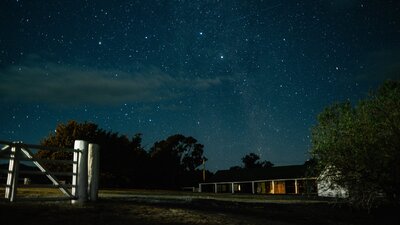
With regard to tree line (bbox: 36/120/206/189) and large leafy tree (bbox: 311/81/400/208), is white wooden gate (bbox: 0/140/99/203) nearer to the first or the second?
large leafy tree (bbox: 311/81/400/208)

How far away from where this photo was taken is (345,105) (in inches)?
851

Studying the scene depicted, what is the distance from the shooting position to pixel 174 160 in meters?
67.1

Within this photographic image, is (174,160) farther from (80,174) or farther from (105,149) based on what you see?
(80,174)

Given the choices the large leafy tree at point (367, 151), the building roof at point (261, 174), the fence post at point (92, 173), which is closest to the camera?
the fence post at point (92, 173)

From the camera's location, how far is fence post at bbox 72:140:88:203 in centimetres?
1099

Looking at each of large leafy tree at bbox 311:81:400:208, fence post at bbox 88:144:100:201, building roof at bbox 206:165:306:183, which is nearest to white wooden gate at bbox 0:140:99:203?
fence post at bbox 88:144:100:201

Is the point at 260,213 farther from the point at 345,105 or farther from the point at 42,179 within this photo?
the point at 42,179

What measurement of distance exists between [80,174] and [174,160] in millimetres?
56324

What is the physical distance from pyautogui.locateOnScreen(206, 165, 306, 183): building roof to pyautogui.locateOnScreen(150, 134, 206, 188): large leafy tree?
8.33m

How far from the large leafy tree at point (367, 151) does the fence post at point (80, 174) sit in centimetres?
1333

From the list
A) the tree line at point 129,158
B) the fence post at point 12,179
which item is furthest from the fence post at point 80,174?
the tree line at point 129,158

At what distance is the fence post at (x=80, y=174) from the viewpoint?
11.0m

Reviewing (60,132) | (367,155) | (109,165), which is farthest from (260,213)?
(60,132)

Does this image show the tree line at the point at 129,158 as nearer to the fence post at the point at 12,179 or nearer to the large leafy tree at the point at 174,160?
the large leafy tree at the point at 174,160
